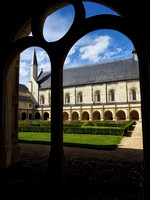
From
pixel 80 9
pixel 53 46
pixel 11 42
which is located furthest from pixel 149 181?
pixel 11 42

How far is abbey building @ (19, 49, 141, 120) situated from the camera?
2859 cm

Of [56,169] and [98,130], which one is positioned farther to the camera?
[98,130]

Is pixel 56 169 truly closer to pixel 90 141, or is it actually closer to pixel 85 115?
pixel 90 141

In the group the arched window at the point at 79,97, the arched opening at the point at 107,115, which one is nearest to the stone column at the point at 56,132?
the arched opening at the point at 107,115

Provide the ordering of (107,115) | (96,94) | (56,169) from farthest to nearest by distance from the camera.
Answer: (96,94)
(107,115)
(56,169)

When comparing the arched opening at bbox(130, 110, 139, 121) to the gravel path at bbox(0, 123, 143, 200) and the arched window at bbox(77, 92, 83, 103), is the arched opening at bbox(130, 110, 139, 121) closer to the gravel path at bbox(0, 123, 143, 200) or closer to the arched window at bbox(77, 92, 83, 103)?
Result: the arched window at bbox(77, 92, 83, 103)

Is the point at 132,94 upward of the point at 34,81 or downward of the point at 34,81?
downward

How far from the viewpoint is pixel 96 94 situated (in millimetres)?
31578

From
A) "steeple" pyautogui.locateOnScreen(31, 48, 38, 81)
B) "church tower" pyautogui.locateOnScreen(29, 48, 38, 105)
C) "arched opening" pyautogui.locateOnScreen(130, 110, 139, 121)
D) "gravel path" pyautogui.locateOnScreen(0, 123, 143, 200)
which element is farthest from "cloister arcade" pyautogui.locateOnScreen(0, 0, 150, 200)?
"steeple" pyautogui.locateOnScreen(31, 48, 38, 81)

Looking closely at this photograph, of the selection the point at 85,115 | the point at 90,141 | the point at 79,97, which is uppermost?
the point at 79,97

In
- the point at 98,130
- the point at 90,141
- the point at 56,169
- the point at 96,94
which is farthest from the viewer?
the point at 96,94

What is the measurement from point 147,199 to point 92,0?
4.17 metres

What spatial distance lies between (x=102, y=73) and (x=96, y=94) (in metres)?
4.96

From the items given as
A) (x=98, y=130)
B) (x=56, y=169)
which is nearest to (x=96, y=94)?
(x=98, y=130)
